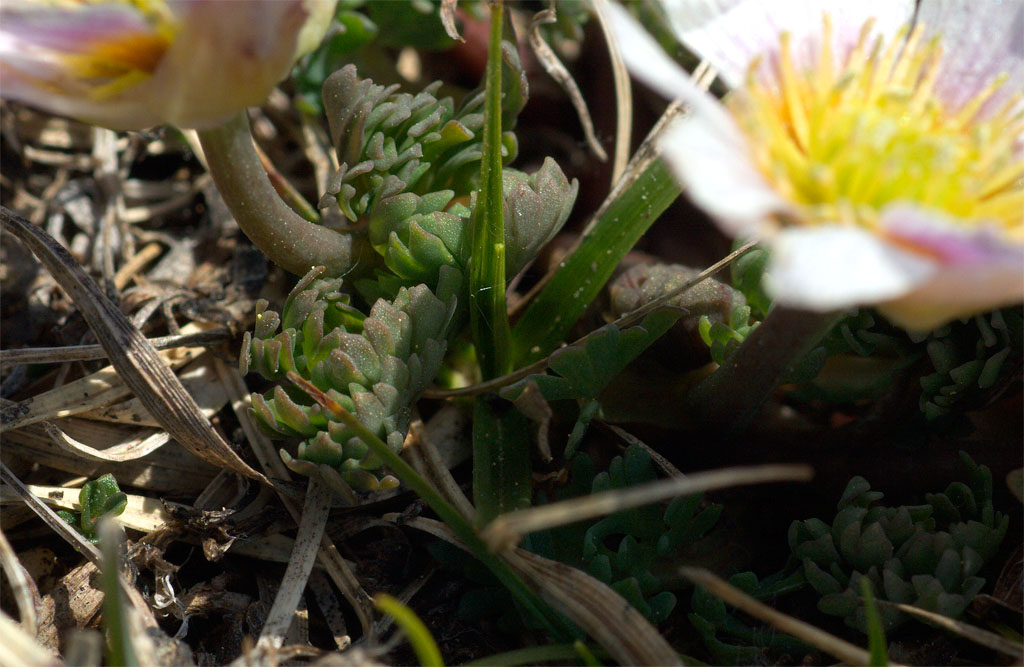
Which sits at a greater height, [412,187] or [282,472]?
[412,187]

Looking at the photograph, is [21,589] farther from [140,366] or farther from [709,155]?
[709,155]

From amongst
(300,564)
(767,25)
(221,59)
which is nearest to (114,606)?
(300,564)

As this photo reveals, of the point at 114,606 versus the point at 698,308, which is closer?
the point at 114,606

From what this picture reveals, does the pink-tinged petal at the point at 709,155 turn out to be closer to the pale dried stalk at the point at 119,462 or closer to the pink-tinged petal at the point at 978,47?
the pink-tinged petal at the point at 978,47

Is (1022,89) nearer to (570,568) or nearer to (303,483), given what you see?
(570,568)

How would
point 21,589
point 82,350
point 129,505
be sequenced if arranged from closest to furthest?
point 21,589 < point 129,505 < point 82,350

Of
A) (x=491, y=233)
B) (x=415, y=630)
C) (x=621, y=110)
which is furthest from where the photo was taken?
(x=621, y=110)
